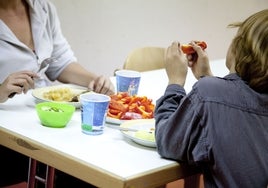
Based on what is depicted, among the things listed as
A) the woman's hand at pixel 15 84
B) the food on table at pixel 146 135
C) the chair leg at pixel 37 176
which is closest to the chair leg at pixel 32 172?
the chair leg at pixel 37 176

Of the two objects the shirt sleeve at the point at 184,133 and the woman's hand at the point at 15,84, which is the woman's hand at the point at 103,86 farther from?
the shirt sleeve at the point at 184,133

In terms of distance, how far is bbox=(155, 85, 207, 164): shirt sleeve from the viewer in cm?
119

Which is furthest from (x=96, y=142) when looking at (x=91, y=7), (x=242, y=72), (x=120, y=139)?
(x=91, y=7)

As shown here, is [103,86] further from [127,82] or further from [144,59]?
[144,59]

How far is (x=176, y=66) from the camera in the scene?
1.40 meters

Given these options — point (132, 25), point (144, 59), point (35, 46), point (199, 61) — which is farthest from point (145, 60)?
point (199, 61)

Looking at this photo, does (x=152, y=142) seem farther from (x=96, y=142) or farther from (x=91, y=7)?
(x=91, y=7)

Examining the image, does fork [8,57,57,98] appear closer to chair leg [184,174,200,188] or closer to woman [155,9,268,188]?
chair leg [184,174,200,188]

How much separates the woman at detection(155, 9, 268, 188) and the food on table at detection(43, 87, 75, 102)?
0.52 meters

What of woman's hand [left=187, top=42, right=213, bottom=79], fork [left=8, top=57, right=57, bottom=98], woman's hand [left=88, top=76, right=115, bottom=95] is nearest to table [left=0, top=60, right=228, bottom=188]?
woman's hand [left=88, top=76, right=115, bottom=95]

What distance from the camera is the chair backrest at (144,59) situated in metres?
2.51

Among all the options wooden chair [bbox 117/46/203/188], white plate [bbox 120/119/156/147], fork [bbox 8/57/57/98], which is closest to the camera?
white plate [bbox 120/119/156/147]

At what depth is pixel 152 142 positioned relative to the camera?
1.31 metres

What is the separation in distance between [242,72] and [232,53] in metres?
0.09
